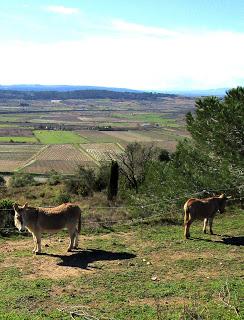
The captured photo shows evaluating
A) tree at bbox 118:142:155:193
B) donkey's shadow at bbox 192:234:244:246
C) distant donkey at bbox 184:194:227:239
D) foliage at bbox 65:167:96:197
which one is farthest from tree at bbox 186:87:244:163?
foliage at bbox 65:167:96:197

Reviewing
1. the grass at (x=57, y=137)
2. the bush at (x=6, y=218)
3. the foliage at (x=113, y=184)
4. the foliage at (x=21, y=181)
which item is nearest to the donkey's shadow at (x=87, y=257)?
the bush at (x=6, y=218)

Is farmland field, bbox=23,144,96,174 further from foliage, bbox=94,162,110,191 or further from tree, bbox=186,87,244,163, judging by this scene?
tree, bbox=186,87,244,163

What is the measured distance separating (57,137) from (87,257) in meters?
102

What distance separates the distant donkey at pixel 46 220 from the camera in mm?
13250

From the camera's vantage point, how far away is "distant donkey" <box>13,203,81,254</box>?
1325 cm

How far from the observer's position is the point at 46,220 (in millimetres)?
13523

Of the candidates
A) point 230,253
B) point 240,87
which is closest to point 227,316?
point 230,253

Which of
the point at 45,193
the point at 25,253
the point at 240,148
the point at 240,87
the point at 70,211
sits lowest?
the point at 45,193

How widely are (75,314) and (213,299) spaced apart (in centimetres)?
303

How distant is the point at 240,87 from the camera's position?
1998 cm

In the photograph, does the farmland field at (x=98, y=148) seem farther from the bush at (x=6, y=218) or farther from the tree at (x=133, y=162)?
the bush at (x=6, y=218)

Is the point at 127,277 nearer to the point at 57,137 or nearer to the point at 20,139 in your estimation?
the point at 20,139

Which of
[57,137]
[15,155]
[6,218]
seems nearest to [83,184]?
[6,218]

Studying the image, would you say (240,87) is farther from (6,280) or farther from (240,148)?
(6,280)
